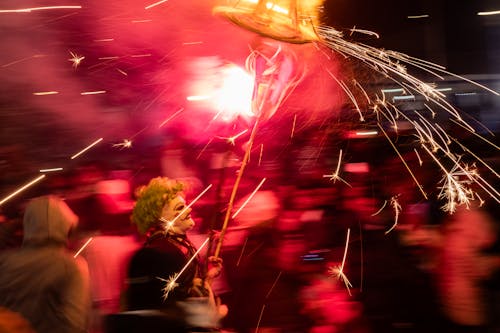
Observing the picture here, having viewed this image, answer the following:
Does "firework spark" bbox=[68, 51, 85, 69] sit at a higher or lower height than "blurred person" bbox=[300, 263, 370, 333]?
higher

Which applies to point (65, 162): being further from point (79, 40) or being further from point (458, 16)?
point (458, 16)

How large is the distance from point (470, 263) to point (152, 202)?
2142mm

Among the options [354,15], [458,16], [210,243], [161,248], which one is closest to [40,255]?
[161,248]

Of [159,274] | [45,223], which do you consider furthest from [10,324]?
[45,223]

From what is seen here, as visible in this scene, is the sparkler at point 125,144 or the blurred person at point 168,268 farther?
the sparkler at point 125,144

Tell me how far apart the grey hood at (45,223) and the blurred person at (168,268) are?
39 centimetres

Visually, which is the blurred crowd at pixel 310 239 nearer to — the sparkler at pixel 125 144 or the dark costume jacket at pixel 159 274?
the sparkler at pixel 125 144

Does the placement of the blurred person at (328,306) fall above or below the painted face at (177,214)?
below

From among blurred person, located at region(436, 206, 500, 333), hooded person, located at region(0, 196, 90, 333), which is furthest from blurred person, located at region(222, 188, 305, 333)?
hooded person, located at region(0, 196, 90, 333)

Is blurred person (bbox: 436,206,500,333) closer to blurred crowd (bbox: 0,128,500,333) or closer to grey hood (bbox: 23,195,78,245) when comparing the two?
blurred crowd (bbox: 0,128,500,333)

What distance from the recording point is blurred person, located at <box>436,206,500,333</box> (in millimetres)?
4055

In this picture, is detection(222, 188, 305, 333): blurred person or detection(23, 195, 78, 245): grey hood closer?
detection(23, 195, 78, 245): grey hood

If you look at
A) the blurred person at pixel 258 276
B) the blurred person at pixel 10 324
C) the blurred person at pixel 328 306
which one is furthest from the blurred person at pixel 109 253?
the blurred person at pixel 10 324

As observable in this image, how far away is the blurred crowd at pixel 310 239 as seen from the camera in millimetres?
4160
